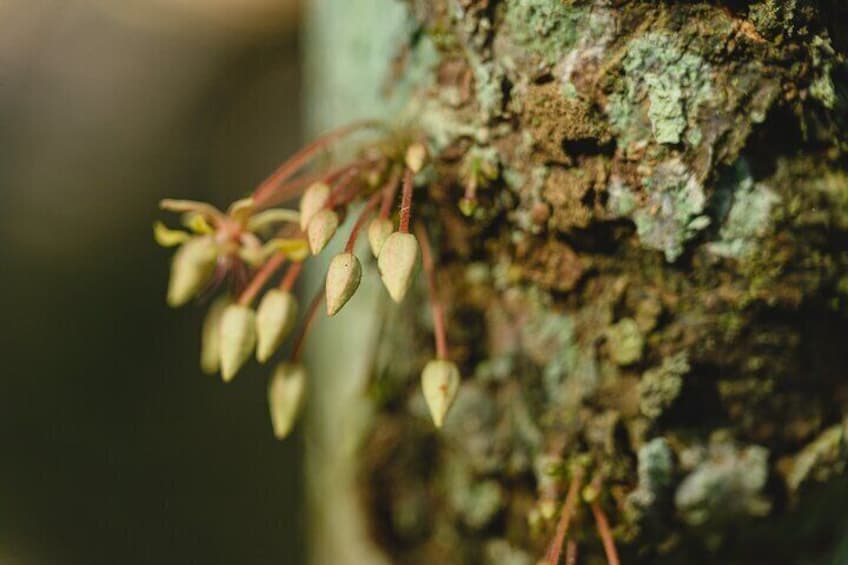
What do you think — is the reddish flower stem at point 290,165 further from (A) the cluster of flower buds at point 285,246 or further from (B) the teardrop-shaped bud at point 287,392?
(B) the teardrop-shaped bud at point 287,392

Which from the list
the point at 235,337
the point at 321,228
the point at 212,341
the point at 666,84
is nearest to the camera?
the point at 666,84

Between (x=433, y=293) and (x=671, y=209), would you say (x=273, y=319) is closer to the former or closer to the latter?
(x=433, y=293)

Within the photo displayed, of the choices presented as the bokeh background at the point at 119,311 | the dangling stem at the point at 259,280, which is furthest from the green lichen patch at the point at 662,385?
the bokeh background at the point at 119,311

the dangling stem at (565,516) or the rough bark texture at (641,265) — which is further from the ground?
the rough bark texture at (641,265)

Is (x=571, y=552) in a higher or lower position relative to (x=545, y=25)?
lower

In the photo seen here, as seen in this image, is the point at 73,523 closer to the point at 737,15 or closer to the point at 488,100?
the point at 488,100

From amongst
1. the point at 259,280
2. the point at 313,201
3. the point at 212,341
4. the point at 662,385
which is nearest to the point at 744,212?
the point at 662,385

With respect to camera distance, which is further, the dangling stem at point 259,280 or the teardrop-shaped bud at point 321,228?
the dangling stem at point 259,280

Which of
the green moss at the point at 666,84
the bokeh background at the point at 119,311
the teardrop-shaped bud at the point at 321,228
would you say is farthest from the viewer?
the bokeh background at the point at 119,311

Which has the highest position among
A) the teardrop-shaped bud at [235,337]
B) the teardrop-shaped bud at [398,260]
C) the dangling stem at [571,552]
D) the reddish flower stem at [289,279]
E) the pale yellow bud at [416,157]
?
the pale yellow bud at [416,157]
